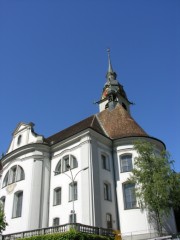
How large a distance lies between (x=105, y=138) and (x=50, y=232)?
39.0 feet

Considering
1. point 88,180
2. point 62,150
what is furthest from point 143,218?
point 62,150

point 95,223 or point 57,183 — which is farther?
point 57,183

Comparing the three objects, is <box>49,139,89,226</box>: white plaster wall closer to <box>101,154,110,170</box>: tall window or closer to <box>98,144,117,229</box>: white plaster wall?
<box>98,144,117,229</box>: white plaster wall

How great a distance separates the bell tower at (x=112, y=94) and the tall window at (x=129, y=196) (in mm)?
14642

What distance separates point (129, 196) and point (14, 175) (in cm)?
1351

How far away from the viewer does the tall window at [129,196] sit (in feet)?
91.2

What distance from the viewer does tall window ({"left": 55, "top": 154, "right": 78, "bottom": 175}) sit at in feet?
97.5

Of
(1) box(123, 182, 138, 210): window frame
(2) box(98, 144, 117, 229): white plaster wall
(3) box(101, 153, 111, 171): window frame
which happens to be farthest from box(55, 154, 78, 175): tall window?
(1) box(123, 182, 138, 210): window frame

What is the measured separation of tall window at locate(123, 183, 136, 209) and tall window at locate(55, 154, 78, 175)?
5.63 metres

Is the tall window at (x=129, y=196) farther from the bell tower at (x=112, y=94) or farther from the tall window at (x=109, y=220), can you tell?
the bell tower at (x=112, y=94)

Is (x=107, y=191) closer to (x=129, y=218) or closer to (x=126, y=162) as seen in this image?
(x=129, y=218)

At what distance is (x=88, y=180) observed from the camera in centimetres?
2681

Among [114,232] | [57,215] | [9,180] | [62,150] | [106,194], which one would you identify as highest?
[62,150]

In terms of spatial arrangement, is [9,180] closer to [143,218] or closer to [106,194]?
[106,194]
